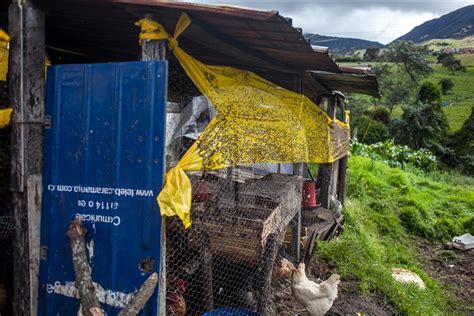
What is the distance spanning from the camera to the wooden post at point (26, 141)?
3121mm

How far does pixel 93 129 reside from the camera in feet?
10.1

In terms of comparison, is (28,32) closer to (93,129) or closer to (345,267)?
(93,129)

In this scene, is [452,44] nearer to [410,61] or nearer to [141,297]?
[410,61]

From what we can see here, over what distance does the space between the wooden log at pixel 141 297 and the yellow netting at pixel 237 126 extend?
17.6 inches

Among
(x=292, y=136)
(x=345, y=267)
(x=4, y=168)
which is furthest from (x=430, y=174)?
(x=4, y=168)

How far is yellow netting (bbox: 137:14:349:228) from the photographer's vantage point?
9.25 feet

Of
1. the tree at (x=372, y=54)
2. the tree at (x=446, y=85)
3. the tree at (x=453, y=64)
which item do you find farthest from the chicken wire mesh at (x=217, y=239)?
the tree at (x=453, y=64)

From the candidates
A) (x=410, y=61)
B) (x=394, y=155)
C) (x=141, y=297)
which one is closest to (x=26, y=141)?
(x=141, y=297)

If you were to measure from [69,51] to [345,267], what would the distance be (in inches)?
187

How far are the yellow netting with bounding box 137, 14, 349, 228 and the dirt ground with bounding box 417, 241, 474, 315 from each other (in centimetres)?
495

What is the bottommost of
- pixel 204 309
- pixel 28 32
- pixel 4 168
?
pixel 204 309

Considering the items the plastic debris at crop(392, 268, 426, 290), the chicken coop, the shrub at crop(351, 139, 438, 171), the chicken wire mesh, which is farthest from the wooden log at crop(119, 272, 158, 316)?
the shrub at crop(351, 139, 438, 171)

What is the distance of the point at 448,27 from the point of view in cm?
15262

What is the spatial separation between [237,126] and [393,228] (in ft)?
28.2
